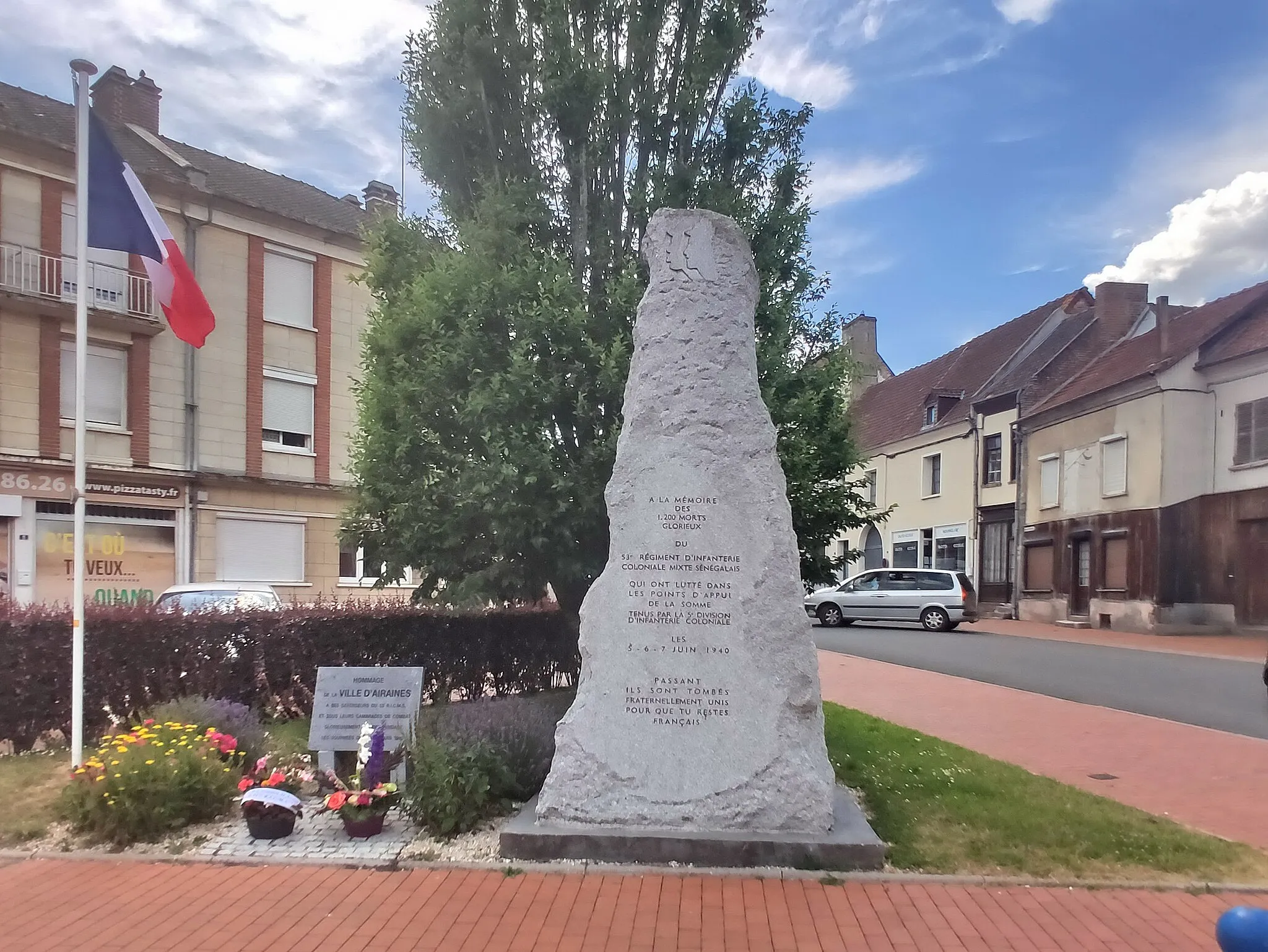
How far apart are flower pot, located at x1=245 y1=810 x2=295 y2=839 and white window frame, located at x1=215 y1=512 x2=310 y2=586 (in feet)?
62.0

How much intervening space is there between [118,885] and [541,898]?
236 cm

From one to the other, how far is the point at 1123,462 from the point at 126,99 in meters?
28.9

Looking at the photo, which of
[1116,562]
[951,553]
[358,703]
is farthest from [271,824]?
[951,553]

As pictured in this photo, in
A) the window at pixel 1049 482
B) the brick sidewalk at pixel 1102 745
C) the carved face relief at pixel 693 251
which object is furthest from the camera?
the window at pixel 1049 482

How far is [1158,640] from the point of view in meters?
23.9

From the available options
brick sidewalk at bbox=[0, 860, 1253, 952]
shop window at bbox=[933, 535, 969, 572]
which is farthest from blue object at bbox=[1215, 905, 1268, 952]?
shop window at bbox=[933, 535, 969, 572]

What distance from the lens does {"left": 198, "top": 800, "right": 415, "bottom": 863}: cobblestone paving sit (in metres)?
5.80

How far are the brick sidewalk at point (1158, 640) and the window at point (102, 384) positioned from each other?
2277cm

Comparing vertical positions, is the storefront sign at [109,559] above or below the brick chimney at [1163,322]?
below

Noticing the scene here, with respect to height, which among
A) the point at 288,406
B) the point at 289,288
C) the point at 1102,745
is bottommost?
the point at 1102,745

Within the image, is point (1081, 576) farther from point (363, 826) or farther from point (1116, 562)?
point (363, 826)

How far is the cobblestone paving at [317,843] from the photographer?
580 cm

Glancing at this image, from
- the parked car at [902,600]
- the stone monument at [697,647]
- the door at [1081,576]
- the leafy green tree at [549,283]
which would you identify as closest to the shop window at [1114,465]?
the door at [1081,576]

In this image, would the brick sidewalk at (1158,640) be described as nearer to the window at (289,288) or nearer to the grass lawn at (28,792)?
the grass lawn at (28,792)
